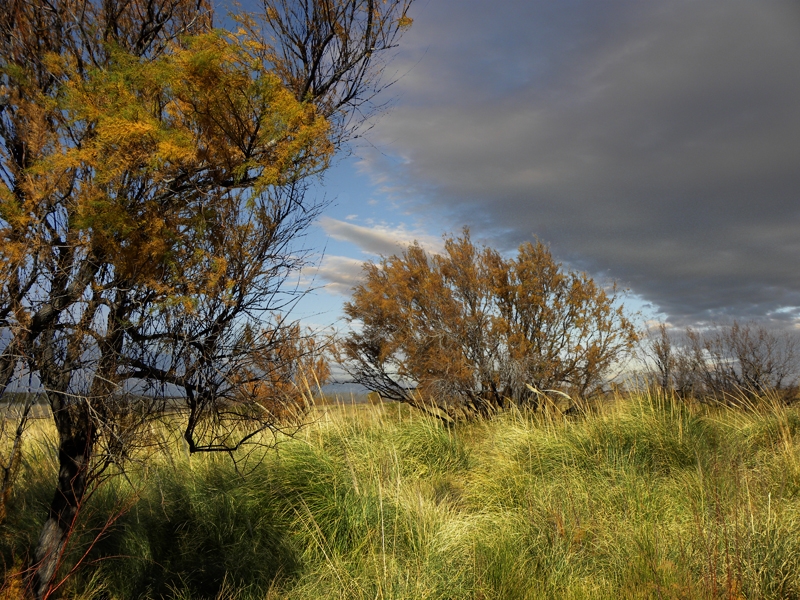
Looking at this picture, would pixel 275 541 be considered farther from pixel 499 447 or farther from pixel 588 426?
pixel 588 426

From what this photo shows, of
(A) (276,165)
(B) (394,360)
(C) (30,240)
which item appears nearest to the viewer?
(C) (30,240)

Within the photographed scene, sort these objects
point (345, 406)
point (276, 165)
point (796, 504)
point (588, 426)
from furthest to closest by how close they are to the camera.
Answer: point (345, 406)
point (588, 426)
point (796, 504)
point (276, 165)

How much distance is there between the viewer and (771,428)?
6.83m

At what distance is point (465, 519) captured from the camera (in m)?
4.89

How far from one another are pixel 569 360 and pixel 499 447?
5.58 meters

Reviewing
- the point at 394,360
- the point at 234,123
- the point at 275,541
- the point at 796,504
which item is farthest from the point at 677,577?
the point at 394,360

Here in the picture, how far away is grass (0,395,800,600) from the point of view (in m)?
3.51

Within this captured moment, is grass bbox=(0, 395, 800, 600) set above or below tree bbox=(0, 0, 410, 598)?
below

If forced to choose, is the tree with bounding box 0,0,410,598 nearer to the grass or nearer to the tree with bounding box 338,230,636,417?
the grass

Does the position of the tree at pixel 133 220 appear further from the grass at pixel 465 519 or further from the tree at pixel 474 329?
the tree at pixel 474 329

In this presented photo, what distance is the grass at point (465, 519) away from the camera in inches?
138

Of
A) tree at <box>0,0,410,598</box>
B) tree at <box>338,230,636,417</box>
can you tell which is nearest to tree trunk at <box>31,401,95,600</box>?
tree at <box>0,0,410,598</box>

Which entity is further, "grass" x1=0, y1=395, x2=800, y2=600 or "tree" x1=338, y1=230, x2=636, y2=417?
"tree" x1=338, y1=230, x2=636, y2=417

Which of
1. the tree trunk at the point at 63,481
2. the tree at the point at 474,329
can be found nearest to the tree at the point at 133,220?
the tree trunk at the point at 63,481
